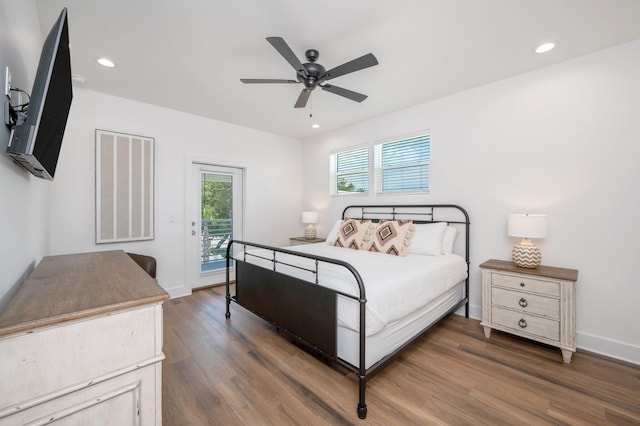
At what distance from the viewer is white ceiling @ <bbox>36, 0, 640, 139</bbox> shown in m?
1.85

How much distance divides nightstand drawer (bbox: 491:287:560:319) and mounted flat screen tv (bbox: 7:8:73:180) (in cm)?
342

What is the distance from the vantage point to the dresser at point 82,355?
0.81 meters

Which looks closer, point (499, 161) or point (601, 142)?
point (601, 142)

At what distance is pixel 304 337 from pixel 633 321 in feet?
9.18

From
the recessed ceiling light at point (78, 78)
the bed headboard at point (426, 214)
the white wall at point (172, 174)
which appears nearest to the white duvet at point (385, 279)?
the bed headboard at point (426, 214)

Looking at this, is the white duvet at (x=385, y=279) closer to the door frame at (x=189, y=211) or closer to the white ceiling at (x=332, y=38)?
the door frame at (x=189, y=211)

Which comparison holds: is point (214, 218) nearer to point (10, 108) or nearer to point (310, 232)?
point (310, 232)

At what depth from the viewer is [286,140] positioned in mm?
5180

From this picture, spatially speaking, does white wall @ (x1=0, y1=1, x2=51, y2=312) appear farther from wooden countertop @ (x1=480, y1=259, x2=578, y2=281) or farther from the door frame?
wooden countertop @ (x1=480, y1=259, x2=578, y2=281)

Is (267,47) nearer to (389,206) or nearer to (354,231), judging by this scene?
(354,231)

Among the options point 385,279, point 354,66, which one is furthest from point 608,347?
point 354,66

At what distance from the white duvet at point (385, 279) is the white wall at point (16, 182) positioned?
164cm

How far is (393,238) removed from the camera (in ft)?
10.4

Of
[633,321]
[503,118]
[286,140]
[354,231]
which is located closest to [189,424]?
[354,231]
